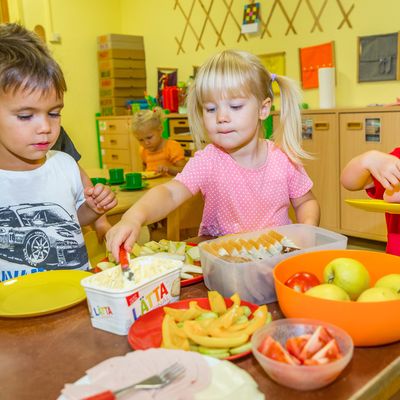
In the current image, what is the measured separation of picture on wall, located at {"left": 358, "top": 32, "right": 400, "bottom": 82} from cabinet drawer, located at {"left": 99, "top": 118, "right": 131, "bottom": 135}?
7.96 ft

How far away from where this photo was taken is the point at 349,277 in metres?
0.79

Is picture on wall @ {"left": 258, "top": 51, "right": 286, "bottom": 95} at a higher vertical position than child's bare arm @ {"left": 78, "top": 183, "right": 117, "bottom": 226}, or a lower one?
higher

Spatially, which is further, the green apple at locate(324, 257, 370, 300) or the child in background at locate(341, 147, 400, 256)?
the child in background at locate(341, 147, 400, 256)

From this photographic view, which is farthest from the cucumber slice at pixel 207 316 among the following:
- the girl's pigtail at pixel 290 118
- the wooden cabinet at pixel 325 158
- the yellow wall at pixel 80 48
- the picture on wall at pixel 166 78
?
the yellow wall at pixel 80 48

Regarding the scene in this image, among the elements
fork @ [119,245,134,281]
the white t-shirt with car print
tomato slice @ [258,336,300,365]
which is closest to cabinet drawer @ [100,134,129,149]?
the white t-shirt with car print

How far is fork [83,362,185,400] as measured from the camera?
22.2 inches

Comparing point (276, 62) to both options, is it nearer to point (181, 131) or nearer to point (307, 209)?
point (181, 131)

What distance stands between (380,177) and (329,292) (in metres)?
0.46

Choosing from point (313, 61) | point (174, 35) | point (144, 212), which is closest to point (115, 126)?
point (174, 35)

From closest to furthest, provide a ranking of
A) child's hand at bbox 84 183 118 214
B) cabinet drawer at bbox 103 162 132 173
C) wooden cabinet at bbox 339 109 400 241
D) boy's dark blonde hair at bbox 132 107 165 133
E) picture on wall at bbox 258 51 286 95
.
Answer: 1. child's hand at bbox 84 183 118 214
2. wooden cabinet at bbox 339 109 400 241
3. boy's dark blonde hair at bbox 132 107 165 133
4. picture on wall at bbox 258 51 286 95
5. cabinet drawer at bbox 103 162 132 173

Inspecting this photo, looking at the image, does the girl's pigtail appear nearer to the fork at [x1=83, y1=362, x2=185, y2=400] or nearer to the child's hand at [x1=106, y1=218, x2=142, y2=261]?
the child's hand at [x1=106, y1=218, x2=142, y2=261]

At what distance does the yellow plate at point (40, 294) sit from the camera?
0.89m

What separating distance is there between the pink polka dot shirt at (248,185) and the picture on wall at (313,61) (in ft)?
9.02

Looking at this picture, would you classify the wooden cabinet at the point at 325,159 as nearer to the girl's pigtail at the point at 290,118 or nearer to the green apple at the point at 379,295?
the girl's pigtail at the point at 290,118
